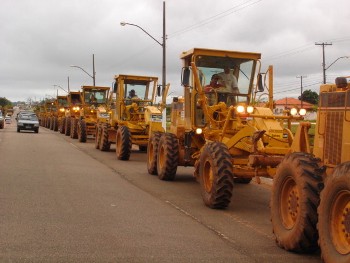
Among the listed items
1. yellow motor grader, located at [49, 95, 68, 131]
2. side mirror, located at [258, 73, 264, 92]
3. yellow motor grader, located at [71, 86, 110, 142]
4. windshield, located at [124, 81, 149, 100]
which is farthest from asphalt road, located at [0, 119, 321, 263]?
yellow motor grader, located at [49, 95, 68, 131]

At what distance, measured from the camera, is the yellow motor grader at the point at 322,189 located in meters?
5.63

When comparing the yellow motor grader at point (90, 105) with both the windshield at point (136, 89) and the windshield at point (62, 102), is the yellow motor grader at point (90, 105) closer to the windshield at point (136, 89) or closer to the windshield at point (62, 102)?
the windshield at point (136, 89)

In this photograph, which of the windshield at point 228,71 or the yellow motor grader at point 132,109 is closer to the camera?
the windshield at point 228,71

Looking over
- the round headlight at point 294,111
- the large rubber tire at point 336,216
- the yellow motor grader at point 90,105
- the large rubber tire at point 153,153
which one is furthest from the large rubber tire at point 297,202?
the yellow motor grader at point 90,105

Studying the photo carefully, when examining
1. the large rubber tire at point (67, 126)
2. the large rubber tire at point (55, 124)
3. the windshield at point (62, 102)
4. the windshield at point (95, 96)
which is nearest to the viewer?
the windshield at point (95, 96)

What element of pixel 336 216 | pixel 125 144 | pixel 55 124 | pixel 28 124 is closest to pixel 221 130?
pixel 336 216

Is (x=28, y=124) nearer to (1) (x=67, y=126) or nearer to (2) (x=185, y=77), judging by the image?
(1) (x=67, y=126)

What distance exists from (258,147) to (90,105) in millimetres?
23768

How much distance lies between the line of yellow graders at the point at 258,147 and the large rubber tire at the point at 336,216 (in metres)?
0.01

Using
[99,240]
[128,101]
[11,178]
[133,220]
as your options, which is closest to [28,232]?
[99,240]

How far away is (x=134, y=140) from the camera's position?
20.4 meters

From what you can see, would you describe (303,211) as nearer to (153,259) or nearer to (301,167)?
(301,167)

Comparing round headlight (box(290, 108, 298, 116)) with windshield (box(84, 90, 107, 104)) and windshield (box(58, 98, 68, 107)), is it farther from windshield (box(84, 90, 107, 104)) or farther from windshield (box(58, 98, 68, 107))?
windshield (box(58, 98, 68, 107))

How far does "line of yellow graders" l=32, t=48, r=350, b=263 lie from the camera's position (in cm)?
587
